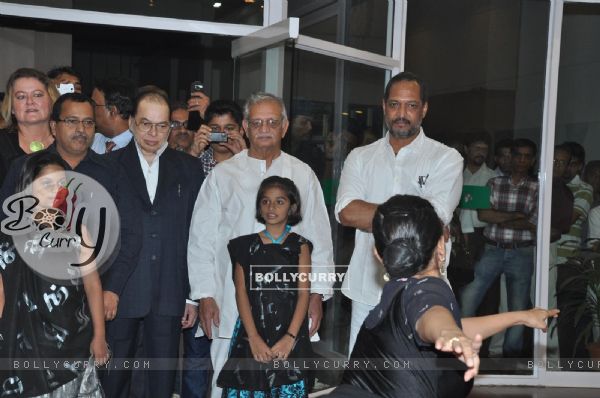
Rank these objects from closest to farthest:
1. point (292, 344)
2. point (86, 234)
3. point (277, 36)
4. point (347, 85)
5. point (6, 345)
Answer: point (6, 345) < point (86, 234) < point (292, 344) < point (277, 36) < point (347, 85)

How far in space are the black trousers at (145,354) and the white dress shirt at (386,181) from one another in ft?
2.84

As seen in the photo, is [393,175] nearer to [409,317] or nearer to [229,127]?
[229,127]

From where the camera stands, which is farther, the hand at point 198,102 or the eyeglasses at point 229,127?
the hand at point 198,102

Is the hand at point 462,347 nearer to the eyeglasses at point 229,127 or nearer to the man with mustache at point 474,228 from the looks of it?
the eyeglasses at point 229,127

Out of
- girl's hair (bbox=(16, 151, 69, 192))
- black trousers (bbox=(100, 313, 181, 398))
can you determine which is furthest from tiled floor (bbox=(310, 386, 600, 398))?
girl's hair (bbox=(16, 151, 69, 192))

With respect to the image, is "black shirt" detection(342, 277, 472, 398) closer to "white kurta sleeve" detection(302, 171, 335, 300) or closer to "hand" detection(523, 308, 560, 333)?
"hand" detection(523, 308, 560, 333)

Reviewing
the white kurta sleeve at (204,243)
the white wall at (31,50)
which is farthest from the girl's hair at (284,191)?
the white wall at (31,50)

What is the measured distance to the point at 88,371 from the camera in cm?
311

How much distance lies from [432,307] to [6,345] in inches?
72.8

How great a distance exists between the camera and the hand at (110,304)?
345 centimetres

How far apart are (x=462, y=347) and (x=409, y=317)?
28 cm

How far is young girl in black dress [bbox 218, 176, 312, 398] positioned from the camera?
3492 mm

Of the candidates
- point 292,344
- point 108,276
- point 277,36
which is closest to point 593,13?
Answer: point 277,36

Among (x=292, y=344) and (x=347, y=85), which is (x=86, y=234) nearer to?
(x=292, y=344)
